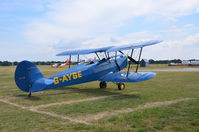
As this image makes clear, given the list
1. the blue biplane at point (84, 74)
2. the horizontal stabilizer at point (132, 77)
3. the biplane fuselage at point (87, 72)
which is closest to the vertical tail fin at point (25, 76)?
the blue biplane at point (84, 74)

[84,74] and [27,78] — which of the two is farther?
[84,74]

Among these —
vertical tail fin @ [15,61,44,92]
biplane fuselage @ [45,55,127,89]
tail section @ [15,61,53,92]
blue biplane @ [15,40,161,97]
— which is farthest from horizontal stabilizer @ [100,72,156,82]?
vertical tail fin @ [15,61,44,92]

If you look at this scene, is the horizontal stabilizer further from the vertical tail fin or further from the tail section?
the vertical tail fin

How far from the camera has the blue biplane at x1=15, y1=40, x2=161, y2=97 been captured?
9227mm

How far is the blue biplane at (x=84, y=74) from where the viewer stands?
30.3 ft

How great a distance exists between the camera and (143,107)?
7215mm

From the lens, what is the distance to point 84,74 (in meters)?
11.7

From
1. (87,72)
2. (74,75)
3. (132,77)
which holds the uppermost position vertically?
(87,72)

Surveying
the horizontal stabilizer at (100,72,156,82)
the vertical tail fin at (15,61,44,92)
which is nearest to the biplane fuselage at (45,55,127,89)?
the horizontal stabilizer at (100,72,156,82)

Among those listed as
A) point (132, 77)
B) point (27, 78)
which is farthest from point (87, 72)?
point (27, 78)

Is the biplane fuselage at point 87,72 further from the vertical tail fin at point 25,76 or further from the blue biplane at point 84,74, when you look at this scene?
the vertical tail fin at point 25,76

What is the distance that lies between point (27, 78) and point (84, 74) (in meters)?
3.40

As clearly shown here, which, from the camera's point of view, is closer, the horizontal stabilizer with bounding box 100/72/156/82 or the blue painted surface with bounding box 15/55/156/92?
the blue painted surface with bounding box 15/55/156/92

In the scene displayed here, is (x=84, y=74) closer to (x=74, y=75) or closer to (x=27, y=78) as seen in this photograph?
(x=74, y=75)
